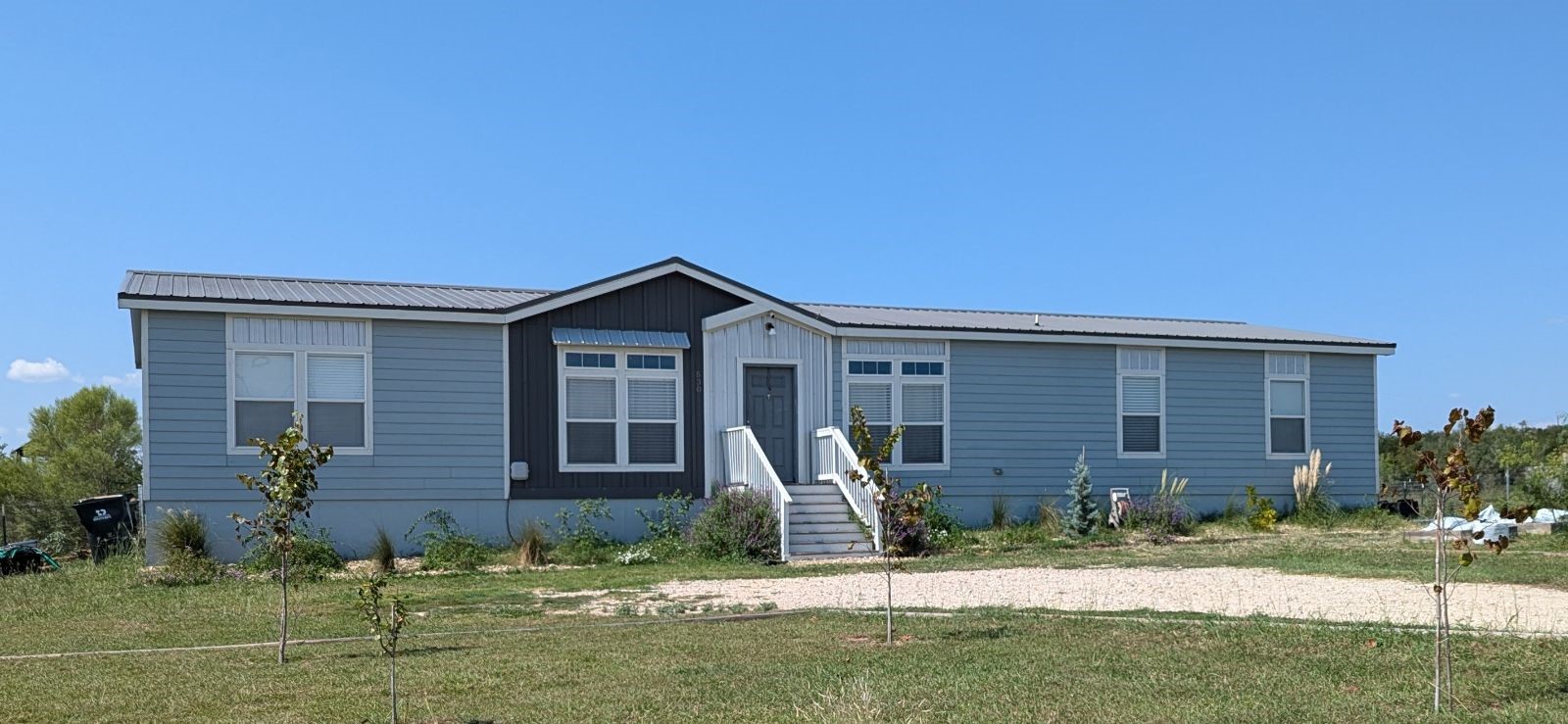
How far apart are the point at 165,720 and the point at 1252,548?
45.6ft

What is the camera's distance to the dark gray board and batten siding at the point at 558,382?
18594 millimetres

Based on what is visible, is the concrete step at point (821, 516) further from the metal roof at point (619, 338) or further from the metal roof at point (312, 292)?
the metal roof at point (312, 292)

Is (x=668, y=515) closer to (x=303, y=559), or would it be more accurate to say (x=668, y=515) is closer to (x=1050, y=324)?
(x=303, y=559)

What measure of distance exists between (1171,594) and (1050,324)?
11268mm

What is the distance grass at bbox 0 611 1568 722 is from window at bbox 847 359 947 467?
10.7m

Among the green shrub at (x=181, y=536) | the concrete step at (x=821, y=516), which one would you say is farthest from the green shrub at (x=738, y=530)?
the green shrub at (x=181, y=536)

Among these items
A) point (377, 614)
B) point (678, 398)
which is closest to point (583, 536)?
point (678, 398)

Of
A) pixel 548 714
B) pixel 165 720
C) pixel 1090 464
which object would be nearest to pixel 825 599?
pixel 548 714

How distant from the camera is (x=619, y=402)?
752 inches

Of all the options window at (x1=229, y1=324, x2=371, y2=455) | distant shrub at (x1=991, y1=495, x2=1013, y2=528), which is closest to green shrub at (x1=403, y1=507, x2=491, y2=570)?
window at (x1=229, y1=324, x2=371, y2=455)

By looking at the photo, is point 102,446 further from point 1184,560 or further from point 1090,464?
point 1184,560

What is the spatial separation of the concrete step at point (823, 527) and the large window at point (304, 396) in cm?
554

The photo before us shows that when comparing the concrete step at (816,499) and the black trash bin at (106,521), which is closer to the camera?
the concrete step at (816,499)

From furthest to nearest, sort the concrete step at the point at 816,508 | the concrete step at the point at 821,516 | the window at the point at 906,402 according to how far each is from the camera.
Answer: the window at the point at 906,402, the concrete step at the point at 816,508, the concrete step at the point at 821,516
